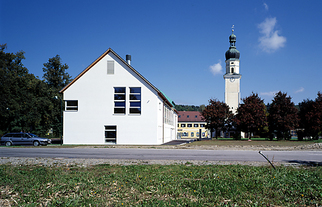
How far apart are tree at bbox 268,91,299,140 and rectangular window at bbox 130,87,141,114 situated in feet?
98.4

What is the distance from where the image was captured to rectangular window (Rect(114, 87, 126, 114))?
29688 millimetres

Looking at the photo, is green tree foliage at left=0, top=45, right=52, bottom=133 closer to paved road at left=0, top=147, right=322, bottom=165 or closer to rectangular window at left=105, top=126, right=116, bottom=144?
rectangular window at left=105, top=126, right=116, bottom=144

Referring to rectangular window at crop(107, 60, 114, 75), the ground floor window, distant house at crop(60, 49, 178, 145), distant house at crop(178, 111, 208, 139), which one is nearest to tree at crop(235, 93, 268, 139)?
distant house at crop(60, 49, 178, 145)

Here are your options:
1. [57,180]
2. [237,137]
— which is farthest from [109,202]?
[237,137]

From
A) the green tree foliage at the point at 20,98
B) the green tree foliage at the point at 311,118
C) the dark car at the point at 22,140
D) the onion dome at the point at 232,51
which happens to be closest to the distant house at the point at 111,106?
the dark car at the point at 22,140

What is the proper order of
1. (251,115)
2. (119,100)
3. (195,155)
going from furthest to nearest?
(251,115) < (119,100) < (195,155)

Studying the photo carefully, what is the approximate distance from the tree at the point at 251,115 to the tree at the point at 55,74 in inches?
1574

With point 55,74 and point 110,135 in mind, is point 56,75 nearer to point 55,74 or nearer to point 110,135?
point 55,74

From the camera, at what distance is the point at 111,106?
2966 centimetres

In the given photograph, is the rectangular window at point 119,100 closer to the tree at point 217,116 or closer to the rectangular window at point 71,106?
the rectangular window at point 71,106

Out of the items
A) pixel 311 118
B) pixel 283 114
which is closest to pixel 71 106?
pixel 283 114

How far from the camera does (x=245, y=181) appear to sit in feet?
24.2

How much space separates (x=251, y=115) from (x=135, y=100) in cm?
2833

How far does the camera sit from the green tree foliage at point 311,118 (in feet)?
154
